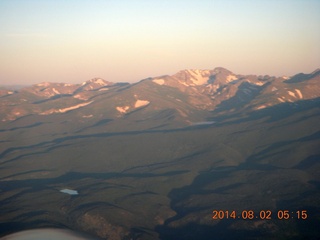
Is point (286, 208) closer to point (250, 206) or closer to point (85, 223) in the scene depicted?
point (250, 206)

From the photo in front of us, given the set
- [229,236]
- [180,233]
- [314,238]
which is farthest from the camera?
[180,233]

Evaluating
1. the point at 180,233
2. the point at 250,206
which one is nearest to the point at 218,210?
the point at 250,206

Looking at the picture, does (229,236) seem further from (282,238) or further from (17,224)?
(17,224)

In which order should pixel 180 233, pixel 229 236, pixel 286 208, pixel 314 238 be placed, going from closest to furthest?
pixel 314 238 → pixel 229 236 → pixel 180 233 → pixel 286 208

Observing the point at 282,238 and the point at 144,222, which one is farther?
the point at 144,222

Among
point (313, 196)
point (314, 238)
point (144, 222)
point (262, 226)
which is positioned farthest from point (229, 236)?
point (313, 196)

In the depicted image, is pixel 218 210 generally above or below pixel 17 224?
below
